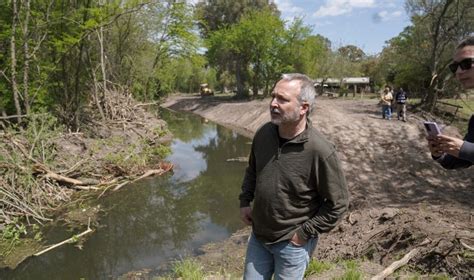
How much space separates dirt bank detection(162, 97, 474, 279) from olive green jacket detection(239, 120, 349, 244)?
3.10 m

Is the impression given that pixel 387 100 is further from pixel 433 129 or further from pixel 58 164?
pixel 433 129

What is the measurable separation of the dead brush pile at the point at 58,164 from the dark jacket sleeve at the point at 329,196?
8.18 metres

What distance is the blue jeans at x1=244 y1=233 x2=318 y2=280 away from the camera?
9.30 ft

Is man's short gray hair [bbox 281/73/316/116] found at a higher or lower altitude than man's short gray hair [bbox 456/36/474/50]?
lower

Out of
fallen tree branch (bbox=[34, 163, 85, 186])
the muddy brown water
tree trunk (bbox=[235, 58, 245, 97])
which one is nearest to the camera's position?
the muddy brown water

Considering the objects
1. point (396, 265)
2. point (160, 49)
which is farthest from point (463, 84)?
point (160, 49)

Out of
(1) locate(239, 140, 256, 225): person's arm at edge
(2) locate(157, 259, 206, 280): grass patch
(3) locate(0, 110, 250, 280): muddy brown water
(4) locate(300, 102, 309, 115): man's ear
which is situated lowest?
(3) locate(0, 110, 250, 280): muddy brown water

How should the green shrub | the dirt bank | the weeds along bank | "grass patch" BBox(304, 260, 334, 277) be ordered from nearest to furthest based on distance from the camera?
"grass patch" BBox(304, 260, 334, 277) < the green shrub < the dirt bank < the weeds along bank

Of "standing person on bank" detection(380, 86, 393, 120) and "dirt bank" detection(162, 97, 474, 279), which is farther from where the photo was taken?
"standing person on bank" detection(380, 86, 393, 120)

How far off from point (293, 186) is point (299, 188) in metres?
0.05

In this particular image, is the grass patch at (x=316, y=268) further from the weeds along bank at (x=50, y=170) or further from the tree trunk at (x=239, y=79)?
the tree trunk at (x=239, y=79)

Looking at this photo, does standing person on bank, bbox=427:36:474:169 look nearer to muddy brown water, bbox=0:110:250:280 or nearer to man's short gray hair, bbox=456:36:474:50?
man's short gray hair, bbox=456:36:474:50

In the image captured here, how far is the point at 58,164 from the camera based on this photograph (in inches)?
466

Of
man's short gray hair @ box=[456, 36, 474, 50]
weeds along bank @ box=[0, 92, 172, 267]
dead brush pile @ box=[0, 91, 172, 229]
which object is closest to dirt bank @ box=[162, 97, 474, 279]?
man's short gray hair @ box=[456, 36, 474, 50]
